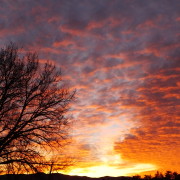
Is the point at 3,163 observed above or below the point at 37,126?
below

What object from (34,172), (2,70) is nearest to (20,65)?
(2,70)

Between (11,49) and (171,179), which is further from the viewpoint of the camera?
(171,179)

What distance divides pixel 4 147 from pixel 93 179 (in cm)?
12182

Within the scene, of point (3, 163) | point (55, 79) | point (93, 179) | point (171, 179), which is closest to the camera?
point (3, 163)

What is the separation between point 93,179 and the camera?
130000 mm

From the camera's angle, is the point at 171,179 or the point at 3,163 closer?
the point at 3,163

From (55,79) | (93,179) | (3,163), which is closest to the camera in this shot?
(3,163)

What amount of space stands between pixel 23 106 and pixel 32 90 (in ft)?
3.27

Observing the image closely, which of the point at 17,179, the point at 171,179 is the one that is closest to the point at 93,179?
the point at 171,179

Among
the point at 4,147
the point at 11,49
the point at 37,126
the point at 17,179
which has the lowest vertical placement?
the point at 17,179

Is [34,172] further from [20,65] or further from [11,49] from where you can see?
[11,49]

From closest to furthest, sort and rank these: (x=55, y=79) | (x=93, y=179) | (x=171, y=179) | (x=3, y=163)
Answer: (x=3, y=163), (x=55, y=79), (x=171, y=179), (x=93, y=179)

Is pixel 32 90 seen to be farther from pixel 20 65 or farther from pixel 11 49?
pixel 11 49

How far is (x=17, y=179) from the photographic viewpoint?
48.6ft
